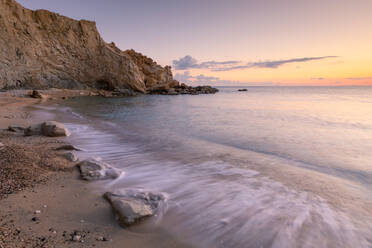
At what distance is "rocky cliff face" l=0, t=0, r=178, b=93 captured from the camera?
865 inches

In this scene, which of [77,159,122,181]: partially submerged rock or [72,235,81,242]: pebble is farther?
[77,159,122,181]: partially submerged rock

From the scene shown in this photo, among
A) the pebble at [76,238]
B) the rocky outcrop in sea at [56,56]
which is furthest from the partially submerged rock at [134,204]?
the rocky outcrop in sea at [56,56]

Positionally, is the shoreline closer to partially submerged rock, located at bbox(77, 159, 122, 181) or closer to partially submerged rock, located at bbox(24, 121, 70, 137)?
partially submerged rock, located at bbox(77, 159, 122, 181)

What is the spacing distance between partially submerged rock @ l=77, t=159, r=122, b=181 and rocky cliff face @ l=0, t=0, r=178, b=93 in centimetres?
2482

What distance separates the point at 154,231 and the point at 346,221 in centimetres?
242

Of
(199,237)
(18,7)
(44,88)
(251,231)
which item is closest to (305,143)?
(251,231)

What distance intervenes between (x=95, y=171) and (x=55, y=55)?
30.4 metres

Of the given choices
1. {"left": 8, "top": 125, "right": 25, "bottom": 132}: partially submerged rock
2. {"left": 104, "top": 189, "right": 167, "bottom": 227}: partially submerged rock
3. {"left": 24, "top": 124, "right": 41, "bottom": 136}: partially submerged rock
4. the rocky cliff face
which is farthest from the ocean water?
the rocky cliff face

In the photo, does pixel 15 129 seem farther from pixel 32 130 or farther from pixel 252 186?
pixel 252 186

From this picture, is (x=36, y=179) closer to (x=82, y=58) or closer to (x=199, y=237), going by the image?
(x=199, y=237)

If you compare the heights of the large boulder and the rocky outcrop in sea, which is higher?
the rocky outcrop in sea

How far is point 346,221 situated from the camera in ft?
8.38

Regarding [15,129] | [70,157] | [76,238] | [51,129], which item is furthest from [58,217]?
[15,129]

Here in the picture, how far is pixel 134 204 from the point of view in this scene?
7.75ft
